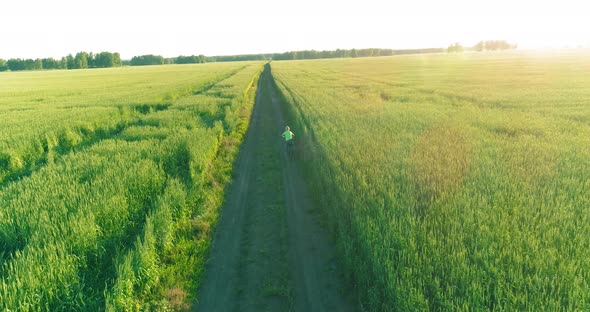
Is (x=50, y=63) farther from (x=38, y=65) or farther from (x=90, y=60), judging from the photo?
(x=90, y=60)

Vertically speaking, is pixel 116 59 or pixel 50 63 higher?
pixel 116 59

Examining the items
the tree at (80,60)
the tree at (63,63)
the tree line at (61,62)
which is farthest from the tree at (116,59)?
the tree at (63,63)

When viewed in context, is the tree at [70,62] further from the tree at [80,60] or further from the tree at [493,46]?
the tree at [493,46]

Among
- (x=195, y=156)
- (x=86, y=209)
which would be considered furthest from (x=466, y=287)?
(x=195, y=156)

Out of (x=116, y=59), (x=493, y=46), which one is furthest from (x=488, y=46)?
(x=116, y=59)

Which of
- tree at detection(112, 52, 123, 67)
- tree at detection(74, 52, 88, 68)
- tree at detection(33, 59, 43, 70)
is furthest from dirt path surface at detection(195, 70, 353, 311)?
tree at detection(33, 59, 43, 70)
